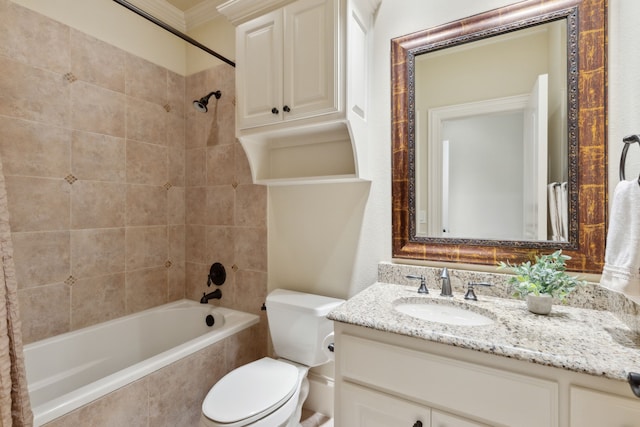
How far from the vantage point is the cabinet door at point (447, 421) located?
865mm

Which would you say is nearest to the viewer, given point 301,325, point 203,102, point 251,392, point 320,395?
point 251,392

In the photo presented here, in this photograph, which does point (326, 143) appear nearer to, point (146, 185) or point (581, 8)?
point (581, 8)

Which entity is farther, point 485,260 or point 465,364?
point 485,260

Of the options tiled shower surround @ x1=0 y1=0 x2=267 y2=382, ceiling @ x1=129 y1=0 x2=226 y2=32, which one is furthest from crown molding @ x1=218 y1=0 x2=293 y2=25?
ceiling @ x1=129 y1=0 x2=226 y2=32

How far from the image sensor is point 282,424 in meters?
1.25

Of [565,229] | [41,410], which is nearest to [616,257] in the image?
[565,229]

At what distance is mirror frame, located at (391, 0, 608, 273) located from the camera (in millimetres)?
1112

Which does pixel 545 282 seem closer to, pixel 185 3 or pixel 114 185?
pixel 114 185

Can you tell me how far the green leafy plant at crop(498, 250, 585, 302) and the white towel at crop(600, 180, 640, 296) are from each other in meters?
0.15

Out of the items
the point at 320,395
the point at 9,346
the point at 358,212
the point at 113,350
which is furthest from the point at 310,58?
the point at 113,350

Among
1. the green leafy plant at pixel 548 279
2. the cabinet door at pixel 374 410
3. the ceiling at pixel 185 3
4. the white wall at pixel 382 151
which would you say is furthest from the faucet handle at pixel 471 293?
the ceiling at pixel 185 3

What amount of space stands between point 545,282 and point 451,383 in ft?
1.68

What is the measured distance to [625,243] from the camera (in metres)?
0.82

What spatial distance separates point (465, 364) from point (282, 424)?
83cm
